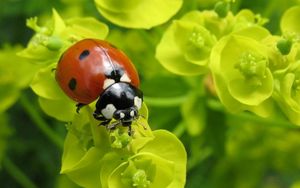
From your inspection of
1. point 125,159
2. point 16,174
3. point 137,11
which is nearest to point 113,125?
point 125,159

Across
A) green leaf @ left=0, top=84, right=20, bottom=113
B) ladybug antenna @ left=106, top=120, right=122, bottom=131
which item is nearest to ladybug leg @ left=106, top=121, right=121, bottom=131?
ladybug antenna @ left=106, top=120, right=122, bottom=131

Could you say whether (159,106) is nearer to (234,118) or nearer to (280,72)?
(234,118)

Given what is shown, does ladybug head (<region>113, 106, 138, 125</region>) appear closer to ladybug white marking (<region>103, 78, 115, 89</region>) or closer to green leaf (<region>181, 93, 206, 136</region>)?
ladybug white marking (<region>103, 78, 115, 89</region>)

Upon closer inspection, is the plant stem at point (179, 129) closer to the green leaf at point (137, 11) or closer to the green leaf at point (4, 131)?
the green leaf at point (137, 11)

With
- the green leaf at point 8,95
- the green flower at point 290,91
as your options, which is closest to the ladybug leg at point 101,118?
the green flower at point 290,91

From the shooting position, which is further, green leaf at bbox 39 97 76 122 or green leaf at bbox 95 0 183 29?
green leaf at bbox 95 0 183 29

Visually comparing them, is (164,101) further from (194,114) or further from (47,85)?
(47,85)
